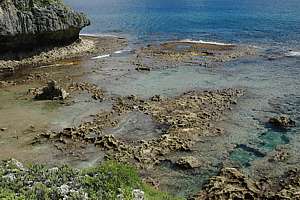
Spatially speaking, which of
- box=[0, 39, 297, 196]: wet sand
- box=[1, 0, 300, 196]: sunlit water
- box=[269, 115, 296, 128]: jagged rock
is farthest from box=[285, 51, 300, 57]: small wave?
box=[269, 115, 296, 128]: jagged rock

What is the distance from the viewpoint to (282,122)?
120 ft

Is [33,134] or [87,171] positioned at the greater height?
[87,171]

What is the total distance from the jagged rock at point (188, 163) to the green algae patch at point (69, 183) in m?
9.33

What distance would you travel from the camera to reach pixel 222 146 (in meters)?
33.3

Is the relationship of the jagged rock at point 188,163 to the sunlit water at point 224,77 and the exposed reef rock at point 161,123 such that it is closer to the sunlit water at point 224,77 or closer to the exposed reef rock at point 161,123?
the exposed reef rock at point 161,123

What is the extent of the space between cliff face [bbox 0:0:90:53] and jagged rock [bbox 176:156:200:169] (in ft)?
121

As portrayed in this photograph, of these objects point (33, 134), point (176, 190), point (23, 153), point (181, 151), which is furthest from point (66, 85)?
point (176, 190)

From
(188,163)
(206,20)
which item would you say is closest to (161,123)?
(188,163)

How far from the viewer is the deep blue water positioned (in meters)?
79.8

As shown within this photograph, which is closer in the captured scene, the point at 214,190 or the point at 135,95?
the point at 214,190

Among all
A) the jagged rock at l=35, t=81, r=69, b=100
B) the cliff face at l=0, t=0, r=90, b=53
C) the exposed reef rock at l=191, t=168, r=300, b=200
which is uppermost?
the cliff face at l=0, t=0, r=90, b=53

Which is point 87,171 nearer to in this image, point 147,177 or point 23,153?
point 147,177

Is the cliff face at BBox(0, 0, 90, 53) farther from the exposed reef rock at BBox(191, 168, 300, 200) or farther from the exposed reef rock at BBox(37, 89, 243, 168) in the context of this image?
the exposed reef rock at BBox(191, 168, 300, 200)

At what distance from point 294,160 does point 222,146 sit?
540cm
